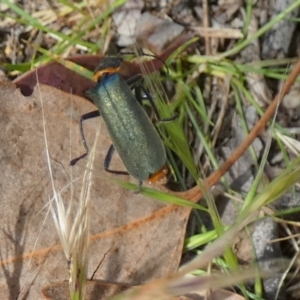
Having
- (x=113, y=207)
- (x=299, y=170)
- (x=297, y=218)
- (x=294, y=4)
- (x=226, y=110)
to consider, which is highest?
(x=294, y=4)

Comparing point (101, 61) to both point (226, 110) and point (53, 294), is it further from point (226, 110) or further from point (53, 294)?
point (53, 294)

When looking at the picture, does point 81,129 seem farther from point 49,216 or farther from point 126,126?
point 49,216

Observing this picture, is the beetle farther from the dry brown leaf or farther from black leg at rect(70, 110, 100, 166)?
the dry brown leaf

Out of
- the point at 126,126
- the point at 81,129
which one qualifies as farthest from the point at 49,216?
the point at 126,126

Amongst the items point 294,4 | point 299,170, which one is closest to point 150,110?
point 294,4

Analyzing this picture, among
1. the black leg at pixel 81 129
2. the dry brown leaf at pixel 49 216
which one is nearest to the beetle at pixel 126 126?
the black leg at pixel 81 129

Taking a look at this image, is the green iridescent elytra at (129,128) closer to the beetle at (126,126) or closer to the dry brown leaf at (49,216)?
the beetle at (126,126)

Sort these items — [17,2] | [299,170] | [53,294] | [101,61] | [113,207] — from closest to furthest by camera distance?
[299,170] → [53,294] → [113,207] → [101,61] → [17,2]
